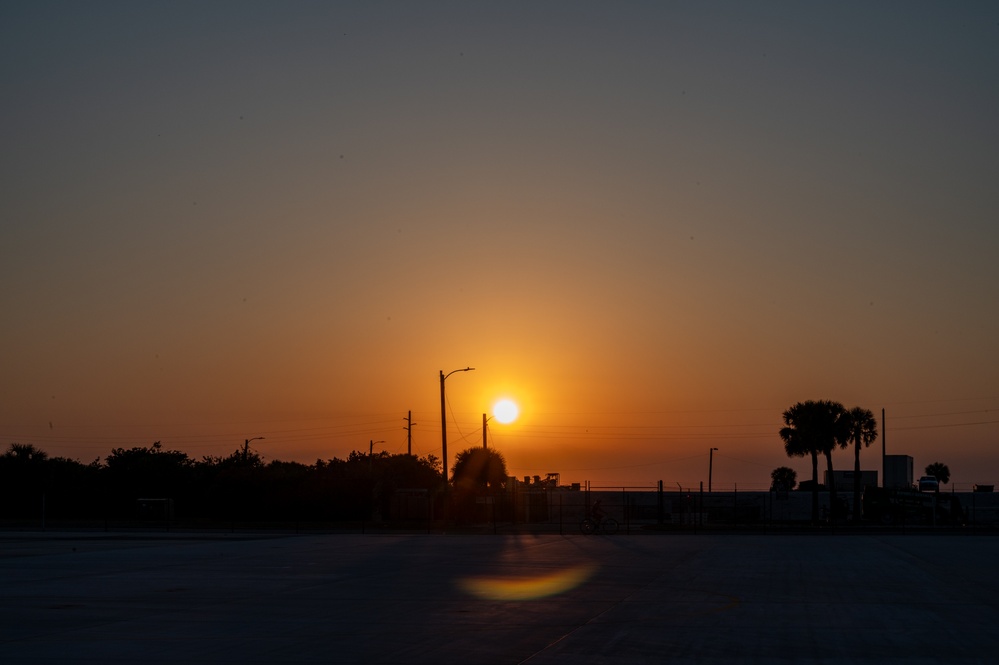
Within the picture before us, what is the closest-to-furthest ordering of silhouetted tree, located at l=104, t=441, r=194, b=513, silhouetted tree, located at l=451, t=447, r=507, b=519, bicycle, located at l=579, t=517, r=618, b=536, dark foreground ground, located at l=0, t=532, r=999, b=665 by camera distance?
dark foreground ground, located at l=0, t=532, r=999, b=665
bicycle, located at l=579, t=517, r=618, b=536
silhouetted tree, located at l=451, t=447, r=507, b=519
silhouetted tree, located at l=104, t=441, r=194, b=513

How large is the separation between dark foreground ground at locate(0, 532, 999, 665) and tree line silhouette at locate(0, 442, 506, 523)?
4064cm

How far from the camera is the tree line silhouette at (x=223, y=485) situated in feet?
250

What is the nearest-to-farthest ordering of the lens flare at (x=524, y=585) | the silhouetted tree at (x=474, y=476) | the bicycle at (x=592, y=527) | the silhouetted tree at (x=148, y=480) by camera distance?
the lens flare at (x=524, y=585)
the bicycle at (x=592, y=527)
the silhouetted tree at (x=474, y=476)
the silhouetted tree at (x=148, y=480)

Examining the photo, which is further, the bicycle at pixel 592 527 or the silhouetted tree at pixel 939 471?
the silhouetted tree at pixel 939 471

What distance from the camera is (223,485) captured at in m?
81.3

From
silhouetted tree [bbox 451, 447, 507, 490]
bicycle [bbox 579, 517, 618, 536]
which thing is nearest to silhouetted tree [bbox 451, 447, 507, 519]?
silhouetted tree [bbox 451, 447, 507, 490]

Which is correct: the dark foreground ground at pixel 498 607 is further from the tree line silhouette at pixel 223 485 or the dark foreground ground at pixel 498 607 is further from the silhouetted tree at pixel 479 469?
the silhouetted tree at pixel 479 469

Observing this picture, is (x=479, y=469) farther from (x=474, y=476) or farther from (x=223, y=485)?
(x=223, y=485)

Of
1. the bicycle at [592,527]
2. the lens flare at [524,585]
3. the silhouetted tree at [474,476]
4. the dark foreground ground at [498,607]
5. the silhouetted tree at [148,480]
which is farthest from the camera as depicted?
the silhouetted tree at [148,480]

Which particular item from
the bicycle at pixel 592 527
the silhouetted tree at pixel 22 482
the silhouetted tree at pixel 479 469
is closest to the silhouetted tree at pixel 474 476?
the silhouetted tree at pixel 479 469

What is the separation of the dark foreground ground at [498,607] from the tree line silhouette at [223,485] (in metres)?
40.6

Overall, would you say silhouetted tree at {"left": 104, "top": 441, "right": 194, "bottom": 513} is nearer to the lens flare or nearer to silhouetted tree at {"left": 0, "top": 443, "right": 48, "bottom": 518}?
silhouetted tree at {"left": 0, "top": 443, "right": 48, "bottom": 518}

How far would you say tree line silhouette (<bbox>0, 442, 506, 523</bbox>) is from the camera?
76.3 meters

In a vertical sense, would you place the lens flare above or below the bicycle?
above
